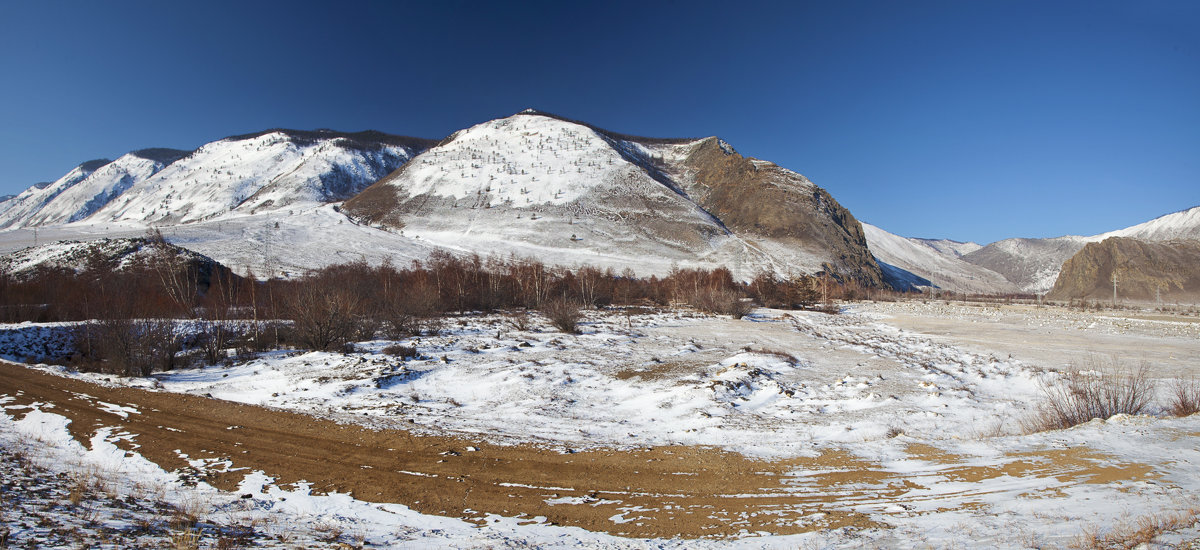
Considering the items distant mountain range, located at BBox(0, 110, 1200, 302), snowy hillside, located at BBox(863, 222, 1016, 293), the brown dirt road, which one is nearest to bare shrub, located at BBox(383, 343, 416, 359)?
the brown dirt road

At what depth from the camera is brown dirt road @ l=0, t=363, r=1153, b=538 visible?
5492 millimetres

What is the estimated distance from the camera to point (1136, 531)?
4020 millimetres

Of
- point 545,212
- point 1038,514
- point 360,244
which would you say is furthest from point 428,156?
point 1038,514

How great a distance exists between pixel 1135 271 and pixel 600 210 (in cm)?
9023

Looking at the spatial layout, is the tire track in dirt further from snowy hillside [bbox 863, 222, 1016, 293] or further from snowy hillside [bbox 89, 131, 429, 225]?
snowy hillside [bbox 863, 222, 1016, 293]

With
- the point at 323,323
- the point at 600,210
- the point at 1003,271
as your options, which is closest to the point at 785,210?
the point at 600,210

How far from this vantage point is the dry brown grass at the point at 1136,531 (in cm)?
379

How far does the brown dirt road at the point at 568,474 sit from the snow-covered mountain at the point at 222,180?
115m

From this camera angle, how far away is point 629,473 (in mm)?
6816

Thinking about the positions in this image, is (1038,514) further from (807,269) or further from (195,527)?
(807,269)

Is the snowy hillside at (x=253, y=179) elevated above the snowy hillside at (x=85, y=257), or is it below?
above

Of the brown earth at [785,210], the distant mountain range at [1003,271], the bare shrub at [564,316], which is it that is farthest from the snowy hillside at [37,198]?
the distant mountain range at [1003,271]

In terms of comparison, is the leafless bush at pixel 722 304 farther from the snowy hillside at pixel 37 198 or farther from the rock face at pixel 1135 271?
the snowy hillside at pixel 37 198

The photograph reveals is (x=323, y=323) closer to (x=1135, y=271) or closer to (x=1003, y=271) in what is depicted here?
(x=1135, y=271)
